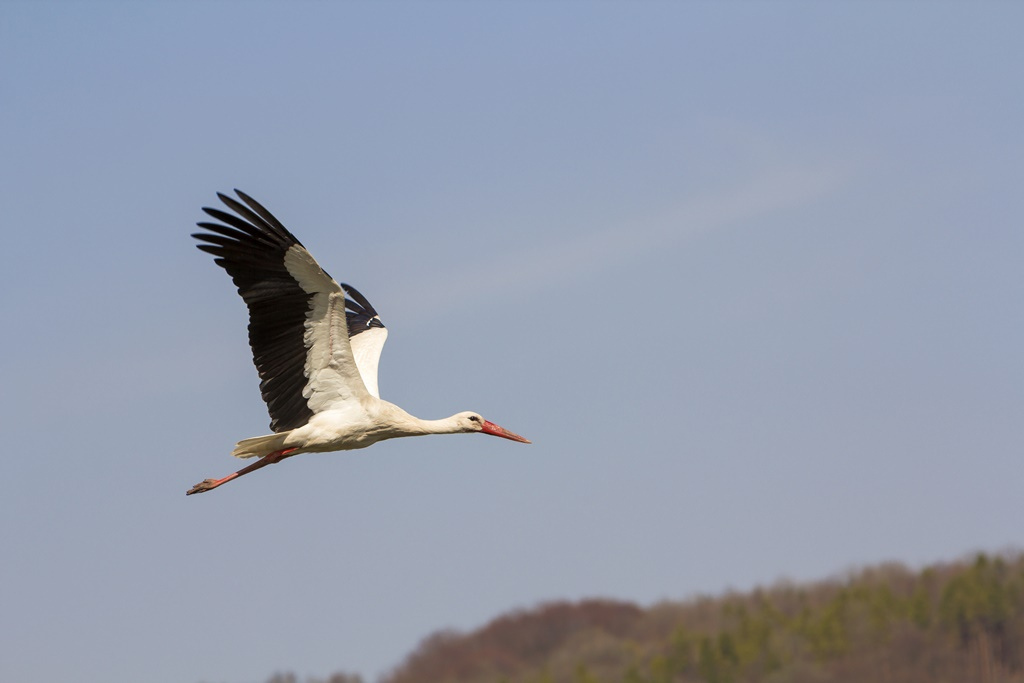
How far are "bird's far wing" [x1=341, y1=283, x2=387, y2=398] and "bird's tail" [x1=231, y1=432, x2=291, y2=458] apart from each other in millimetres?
1226

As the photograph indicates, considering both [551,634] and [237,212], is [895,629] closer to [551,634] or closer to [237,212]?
[551,634]

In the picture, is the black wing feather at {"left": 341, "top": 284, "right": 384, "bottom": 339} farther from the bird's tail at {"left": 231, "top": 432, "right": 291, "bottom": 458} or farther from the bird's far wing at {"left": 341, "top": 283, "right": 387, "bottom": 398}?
the bird's tail at {"left": 231, "top": 432, "right": 291, "bottom": 458}

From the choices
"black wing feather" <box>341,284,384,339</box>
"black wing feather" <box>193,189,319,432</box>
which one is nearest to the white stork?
"black wing feather" <box>193,189,319,432</box>

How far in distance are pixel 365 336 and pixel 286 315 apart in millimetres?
3238

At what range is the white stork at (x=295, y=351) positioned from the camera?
51.5ft

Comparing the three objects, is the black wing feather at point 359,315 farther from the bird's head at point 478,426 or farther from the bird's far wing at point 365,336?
the bird's head at point 478,426

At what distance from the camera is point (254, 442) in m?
16.4

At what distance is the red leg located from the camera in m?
16.9

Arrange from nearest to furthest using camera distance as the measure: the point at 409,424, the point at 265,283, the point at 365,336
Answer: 1. the point at 265,283
2. the point at 409,424
3. the point at 365,336

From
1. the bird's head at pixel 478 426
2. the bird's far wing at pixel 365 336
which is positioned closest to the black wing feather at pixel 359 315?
the bird's far wing at pixel 365 336

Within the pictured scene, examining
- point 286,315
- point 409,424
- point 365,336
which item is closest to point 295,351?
point 286,315

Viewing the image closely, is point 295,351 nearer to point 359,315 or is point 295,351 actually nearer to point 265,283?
point 265,283

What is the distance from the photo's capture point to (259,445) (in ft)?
54.1

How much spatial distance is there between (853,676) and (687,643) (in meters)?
7.92
